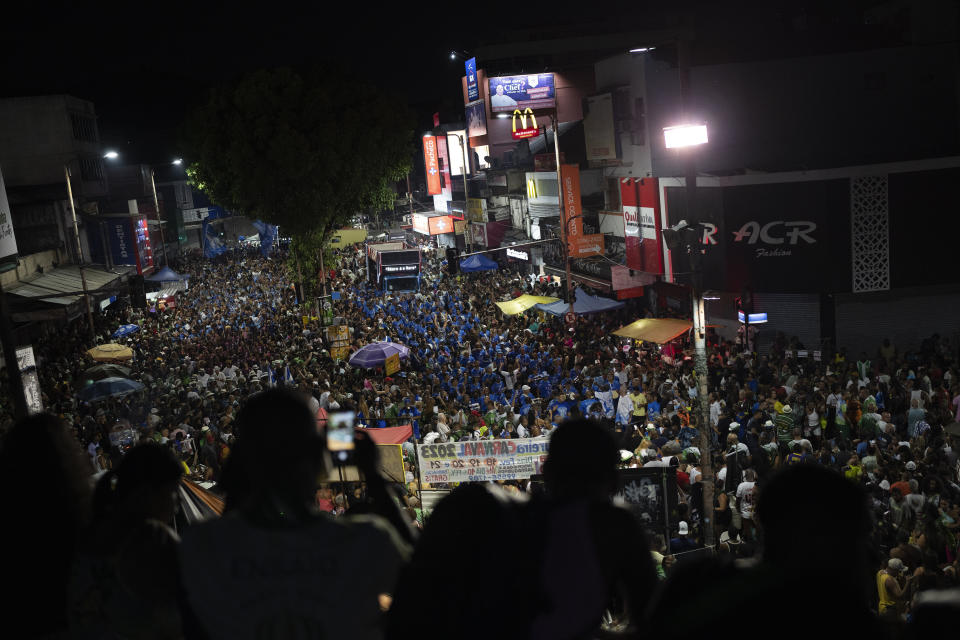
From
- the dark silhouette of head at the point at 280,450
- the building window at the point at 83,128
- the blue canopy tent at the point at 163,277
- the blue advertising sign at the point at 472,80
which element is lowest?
the blue canopy tent at the point at 163,277

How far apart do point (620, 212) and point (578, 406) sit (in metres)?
16.1

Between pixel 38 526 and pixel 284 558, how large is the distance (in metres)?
1.18

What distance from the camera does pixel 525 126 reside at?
4331 centimetres

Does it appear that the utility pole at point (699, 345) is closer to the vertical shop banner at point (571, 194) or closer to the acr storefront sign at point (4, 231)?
the acr storefront sign at point (4, 231)

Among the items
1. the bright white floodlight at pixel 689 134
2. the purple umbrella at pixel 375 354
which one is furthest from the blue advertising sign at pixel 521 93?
the bright white floodlight at pixel 689 134

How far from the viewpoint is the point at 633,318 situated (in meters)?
30.3

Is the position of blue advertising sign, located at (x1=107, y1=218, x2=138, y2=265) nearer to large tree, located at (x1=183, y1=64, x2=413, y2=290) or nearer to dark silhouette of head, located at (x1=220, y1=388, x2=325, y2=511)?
large tree, located at (x1=183, y1=64, x2=413, y2=290)

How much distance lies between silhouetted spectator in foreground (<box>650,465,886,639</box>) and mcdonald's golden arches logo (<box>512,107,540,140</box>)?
4052cm

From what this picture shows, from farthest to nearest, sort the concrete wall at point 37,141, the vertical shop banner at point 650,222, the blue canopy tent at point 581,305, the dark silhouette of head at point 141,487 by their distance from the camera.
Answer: the concrete wall at point 37,141 → the vertical shop banner at point 650,222 → the blue canopy tent at point 581,305 → the dark silhouette of head at point 141,487

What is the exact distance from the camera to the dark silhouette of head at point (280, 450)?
2496 mm

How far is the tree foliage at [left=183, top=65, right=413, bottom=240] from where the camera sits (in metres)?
32.6

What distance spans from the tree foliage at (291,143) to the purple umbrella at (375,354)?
1284cm

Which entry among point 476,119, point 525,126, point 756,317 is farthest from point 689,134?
point 476,119

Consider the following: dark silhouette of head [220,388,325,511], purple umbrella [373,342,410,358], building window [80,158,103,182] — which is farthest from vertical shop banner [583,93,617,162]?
dark silhouette of head [220,388,325,511]
